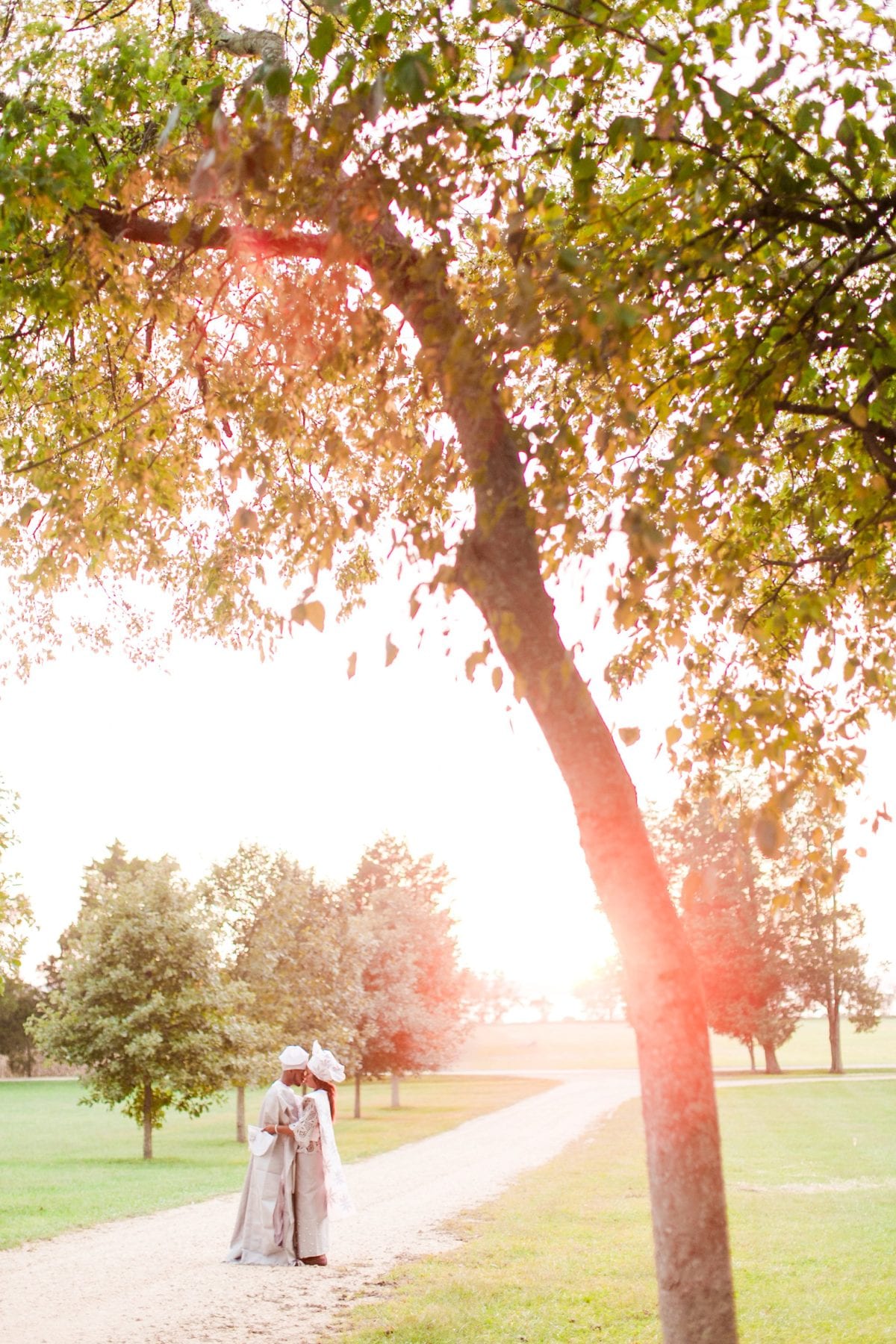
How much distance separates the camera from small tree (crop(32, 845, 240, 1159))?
26453 millimetres

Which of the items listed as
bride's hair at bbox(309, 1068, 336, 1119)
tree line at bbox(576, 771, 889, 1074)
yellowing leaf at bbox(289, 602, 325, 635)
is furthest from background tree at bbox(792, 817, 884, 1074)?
yellowing leaf at bbox(289, 602, 325, 635)

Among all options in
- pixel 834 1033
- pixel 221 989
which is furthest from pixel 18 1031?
pixel 221 989

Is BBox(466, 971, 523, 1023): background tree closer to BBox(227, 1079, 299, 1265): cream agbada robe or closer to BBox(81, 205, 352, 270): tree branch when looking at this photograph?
BBox(227, 1079, 299, 1265): cream agbada robe

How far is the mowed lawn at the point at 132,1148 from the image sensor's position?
17.6 meters

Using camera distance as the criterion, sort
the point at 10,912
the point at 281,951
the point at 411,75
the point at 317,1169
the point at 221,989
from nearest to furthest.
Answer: the point at 411,75, the point at 317,1169, the point at 10,912, the point at 221,989, the point at 281,951

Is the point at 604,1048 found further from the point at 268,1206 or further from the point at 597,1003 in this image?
the point at 268,1206

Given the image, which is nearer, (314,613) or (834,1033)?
(314,613)

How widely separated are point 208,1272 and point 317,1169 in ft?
4.57

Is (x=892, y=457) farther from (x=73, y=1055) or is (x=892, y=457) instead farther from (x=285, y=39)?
(x=73, y=1055)

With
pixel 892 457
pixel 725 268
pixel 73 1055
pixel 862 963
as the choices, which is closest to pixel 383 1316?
pixel 892 457

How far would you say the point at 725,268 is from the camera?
13.3 feet

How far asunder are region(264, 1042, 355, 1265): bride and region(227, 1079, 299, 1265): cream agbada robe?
88 mm

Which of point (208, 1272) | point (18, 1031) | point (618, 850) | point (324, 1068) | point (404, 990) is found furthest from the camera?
point (18, 1031)

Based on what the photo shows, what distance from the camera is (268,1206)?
12.0 meters
